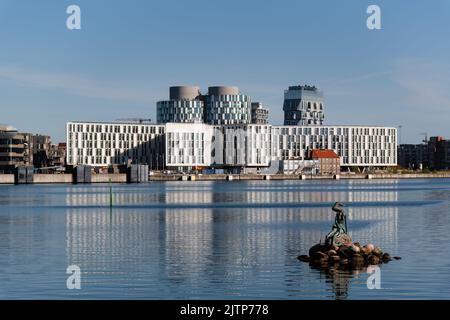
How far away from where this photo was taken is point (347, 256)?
47969mm

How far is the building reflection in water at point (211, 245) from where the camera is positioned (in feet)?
141

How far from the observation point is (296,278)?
43.3m

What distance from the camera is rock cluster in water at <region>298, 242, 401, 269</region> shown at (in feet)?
156

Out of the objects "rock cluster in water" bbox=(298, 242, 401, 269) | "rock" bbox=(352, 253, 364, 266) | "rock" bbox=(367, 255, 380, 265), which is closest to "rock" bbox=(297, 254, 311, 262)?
"rock cluster in water" bbox=(298, 242, 401, 269)

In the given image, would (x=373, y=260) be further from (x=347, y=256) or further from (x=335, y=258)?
(x=335, y=258)

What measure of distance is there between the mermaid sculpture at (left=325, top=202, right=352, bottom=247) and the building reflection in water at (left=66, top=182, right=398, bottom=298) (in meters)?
2.34

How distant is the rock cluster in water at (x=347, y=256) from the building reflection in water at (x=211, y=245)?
1.09 metres

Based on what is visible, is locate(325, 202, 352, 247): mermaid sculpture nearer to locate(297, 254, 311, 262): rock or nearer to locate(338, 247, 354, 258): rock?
locate(338, 247, 354, 258): rock

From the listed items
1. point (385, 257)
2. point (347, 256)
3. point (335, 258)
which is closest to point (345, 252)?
point (347, 256)

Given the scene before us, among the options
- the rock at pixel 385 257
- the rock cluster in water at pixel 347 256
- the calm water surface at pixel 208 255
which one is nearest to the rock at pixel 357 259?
the rock cluster in water at pixel 347 256

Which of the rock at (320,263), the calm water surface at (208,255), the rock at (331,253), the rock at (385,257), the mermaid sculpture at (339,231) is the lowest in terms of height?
the calm water surface at (208,255)

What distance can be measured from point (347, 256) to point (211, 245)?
1456 centimetres

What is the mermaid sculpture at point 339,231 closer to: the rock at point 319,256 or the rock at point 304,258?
the rock at point 319,256
